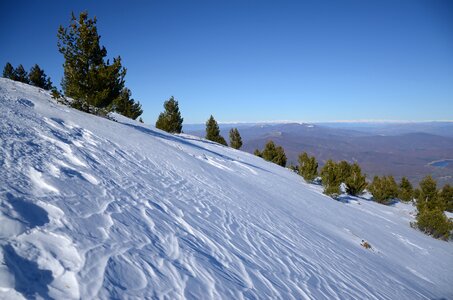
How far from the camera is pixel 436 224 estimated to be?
49.3 feet

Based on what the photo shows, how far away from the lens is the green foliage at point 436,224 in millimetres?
14875

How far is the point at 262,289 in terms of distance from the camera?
3756 mm

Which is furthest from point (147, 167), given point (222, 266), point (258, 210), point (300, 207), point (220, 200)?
point (300, 207)

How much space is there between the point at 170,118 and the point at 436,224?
30.0 metres

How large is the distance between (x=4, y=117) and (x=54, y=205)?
582cm

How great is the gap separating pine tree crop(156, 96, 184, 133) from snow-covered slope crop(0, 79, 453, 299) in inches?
905

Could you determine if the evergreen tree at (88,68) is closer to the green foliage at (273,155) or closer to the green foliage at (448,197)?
the green foliage at (273,155)

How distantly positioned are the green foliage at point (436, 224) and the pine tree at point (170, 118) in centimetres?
2826

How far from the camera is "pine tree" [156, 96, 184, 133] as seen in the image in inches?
1300

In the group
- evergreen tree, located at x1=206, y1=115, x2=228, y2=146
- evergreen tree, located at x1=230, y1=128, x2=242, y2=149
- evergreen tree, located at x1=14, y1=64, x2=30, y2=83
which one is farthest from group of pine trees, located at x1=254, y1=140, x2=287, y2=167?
evergreen tree, located at x1=14, y1=64, x2=30, y2=83

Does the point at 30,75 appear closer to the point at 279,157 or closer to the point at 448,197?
the point at 279,157

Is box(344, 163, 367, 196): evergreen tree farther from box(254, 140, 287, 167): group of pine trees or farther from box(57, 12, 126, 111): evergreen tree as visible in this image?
box(57, 12, 126, 111): evergreen tree

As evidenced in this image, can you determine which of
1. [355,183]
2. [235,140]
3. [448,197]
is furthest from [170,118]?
[448,197]

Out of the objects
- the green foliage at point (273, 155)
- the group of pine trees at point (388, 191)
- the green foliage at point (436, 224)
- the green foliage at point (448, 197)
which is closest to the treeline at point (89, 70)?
the group of pine trees at point (388, 191)
